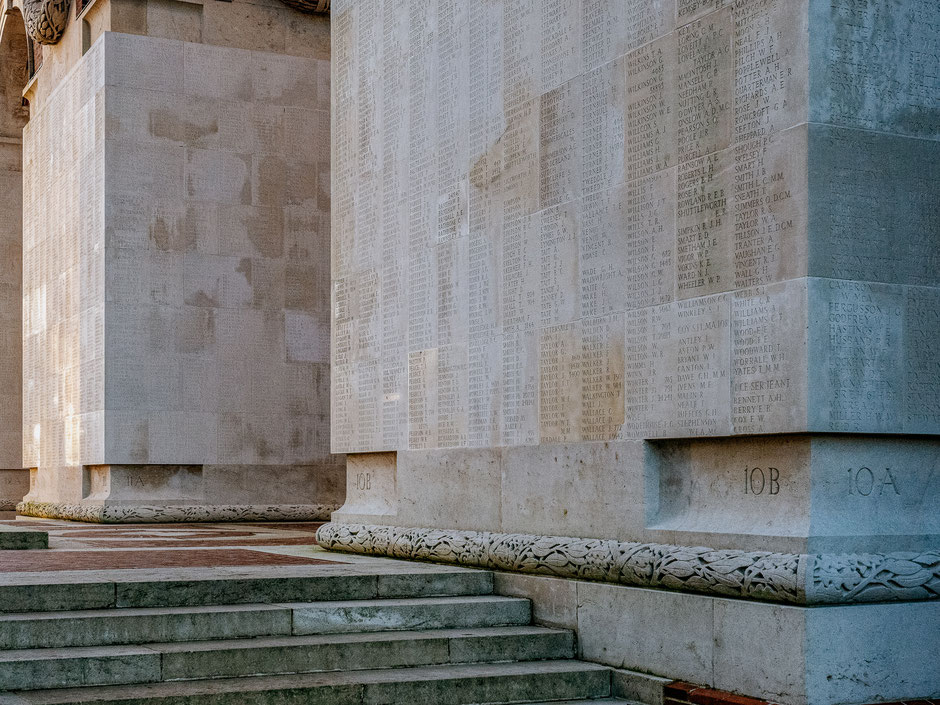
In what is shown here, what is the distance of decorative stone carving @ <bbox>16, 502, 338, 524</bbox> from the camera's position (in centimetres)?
1675

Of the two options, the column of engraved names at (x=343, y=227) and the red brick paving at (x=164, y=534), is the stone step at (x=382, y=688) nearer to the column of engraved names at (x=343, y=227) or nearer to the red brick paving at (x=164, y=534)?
the column of engraved names at (x=343, y=227)

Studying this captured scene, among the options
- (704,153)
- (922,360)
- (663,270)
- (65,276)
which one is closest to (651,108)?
(704,153)

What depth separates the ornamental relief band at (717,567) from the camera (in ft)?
21.2

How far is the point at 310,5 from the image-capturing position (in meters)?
18.1

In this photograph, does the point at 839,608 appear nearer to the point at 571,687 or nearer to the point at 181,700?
the point at 571,687

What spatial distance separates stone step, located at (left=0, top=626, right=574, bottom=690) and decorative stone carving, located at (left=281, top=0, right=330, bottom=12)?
464 inches

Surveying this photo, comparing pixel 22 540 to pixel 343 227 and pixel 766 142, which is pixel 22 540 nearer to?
pixel 343 227

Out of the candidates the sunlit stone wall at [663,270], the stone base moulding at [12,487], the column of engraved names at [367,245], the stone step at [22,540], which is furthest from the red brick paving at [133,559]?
the stone base moulding at [12,487]

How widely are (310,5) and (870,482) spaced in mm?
13236

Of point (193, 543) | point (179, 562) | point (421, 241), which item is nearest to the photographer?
point (179, 562)

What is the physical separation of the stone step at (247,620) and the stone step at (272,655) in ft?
0.32

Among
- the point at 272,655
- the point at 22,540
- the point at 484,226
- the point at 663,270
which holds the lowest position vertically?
the point at 272,655

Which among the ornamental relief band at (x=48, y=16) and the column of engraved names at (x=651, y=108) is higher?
the ornamental relief band at (x=48, y=16)

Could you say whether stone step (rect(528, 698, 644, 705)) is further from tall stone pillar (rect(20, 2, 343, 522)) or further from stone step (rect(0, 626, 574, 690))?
tall stone pillar (rect(20, 2, 343, 522))
